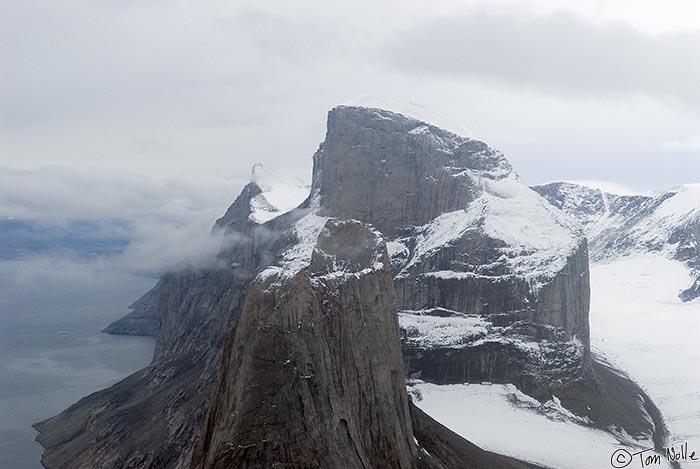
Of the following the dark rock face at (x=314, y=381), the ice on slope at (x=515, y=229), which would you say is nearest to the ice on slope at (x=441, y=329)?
the ice on slope at (x=515, y=229)

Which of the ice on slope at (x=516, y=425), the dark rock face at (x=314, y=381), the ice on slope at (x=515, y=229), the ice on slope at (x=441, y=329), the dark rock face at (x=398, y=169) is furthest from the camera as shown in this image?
the dark rock face at (x=398, y=169)

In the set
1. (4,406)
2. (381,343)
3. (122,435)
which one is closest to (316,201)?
(122,435)

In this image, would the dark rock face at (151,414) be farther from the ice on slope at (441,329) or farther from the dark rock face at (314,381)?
the dark rock face at (314,381)

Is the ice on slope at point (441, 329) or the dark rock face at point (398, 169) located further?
the dark rock face at point (398, 169)

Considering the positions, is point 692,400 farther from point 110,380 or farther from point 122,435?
point 110,380

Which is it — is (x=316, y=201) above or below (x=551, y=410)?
above

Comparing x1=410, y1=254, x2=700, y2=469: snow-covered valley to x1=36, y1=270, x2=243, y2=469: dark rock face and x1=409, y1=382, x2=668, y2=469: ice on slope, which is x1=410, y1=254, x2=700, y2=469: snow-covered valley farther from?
x1=36, y1=270, x2=243, y2=469: dark rock face

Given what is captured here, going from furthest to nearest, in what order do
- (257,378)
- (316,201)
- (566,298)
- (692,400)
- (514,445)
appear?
(316,201) < (692,400) < (566,298) < (514,445) < (257,378)
